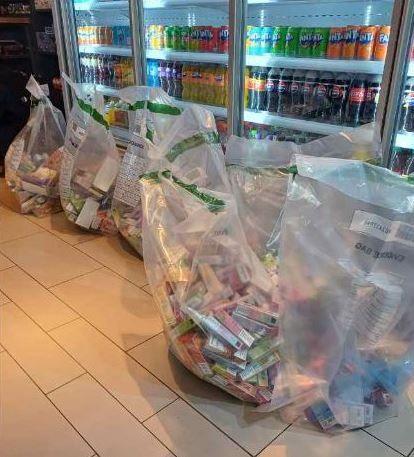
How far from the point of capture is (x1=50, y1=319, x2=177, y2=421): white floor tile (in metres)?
1.23

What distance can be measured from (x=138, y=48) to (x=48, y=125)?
68cm

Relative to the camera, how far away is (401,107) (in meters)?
1.65

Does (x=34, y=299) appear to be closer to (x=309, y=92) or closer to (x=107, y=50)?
(x=309, y=92)

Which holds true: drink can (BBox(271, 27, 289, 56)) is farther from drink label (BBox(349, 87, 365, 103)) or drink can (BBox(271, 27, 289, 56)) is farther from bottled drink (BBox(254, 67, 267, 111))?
drink label (BBox(349, 87, 365, 103))

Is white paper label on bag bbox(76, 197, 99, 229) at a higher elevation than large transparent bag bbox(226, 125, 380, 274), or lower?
lower

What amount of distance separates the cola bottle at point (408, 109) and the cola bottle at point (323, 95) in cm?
35

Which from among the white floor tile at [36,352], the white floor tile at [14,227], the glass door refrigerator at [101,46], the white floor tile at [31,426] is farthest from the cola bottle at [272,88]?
the white floor tile at [31,426]

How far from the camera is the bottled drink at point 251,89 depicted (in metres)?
2.24

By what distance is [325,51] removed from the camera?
1.93 metres

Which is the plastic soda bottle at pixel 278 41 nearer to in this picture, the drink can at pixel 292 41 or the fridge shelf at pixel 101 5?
the drink can at pixel 292 41

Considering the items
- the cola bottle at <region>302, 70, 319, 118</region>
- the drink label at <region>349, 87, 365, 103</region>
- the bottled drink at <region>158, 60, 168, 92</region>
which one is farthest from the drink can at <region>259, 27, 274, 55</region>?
the bottled drink at <region>158, 60, 168, 92</region>

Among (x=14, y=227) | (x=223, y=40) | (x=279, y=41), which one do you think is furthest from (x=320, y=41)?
(x=14, y=227)

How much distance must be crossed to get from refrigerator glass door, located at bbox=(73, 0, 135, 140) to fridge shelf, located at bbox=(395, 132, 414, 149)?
1.70 m

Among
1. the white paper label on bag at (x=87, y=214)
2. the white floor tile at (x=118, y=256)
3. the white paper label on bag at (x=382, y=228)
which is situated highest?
the white paper label on bag at (x=382, y=228)
